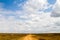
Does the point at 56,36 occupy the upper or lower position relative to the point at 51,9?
lower

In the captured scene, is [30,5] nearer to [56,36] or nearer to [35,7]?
[35,7]

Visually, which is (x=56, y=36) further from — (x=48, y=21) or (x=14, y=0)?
(x=14, y=0)

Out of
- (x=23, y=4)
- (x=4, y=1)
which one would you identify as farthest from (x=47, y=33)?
(x=4, y=1)

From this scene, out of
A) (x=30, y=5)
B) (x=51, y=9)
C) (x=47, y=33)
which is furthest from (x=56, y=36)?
(x=30, y=5)

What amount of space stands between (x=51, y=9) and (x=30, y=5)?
0.45m

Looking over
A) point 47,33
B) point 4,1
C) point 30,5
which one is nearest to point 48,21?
point 47,33

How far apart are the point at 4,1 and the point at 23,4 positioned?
0.41 metres

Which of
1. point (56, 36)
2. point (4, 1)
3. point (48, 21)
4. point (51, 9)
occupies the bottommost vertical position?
point (56, 36)

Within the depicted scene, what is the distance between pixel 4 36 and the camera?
148 inches

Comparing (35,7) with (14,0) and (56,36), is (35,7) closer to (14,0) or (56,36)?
(14,0)

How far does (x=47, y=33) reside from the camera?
3.76m

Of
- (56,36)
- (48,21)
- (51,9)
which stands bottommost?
(56,36)

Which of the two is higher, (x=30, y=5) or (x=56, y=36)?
(x=30, y=5)

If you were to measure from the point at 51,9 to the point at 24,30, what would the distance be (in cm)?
72
